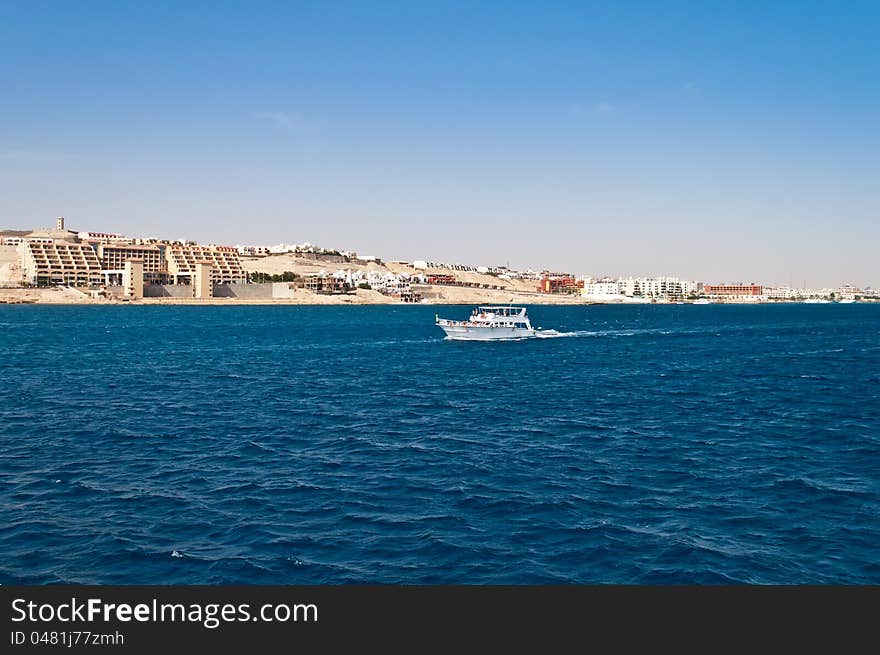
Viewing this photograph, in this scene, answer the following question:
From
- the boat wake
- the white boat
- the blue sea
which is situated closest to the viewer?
the blue sea

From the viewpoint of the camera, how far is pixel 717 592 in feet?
33.5

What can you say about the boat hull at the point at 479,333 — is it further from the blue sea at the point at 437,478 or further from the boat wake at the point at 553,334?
the blue sea at the point at 437,478

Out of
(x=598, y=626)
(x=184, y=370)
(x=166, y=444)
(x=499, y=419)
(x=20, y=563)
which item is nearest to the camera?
(x=598, y=626)

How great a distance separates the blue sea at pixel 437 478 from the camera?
17.5 meters

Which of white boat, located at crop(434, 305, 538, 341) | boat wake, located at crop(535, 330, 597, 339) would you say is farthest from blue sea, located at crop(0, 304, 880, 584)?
boat wake, located at crop(535, 330, 597, 339)

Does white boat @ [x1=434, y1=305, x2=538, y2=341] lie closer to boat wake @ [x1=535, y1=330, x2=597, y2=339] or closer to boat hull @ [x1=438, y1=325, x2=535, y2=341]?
boat hull @ [x1=438, y1=325, x2=535, y2=341]

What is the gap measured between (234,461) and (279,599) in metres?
19.5

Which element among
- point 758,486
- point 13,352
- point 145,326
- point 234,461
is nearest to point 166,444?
point 234,461

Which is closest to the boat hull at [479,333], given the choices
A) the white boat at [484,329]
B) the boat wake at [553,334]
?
the white boat at [484,329]

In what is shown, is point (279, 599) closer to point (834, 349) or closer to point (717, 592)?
point (717, 592)

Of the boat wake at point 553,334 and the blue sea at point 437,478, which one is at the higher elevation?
the boat wake at point 553,334

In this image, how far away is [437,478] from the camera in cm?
2542

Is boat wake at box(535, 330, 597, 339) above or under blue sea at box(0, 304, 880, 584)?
above

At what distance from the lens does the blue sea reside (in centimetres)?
1753
